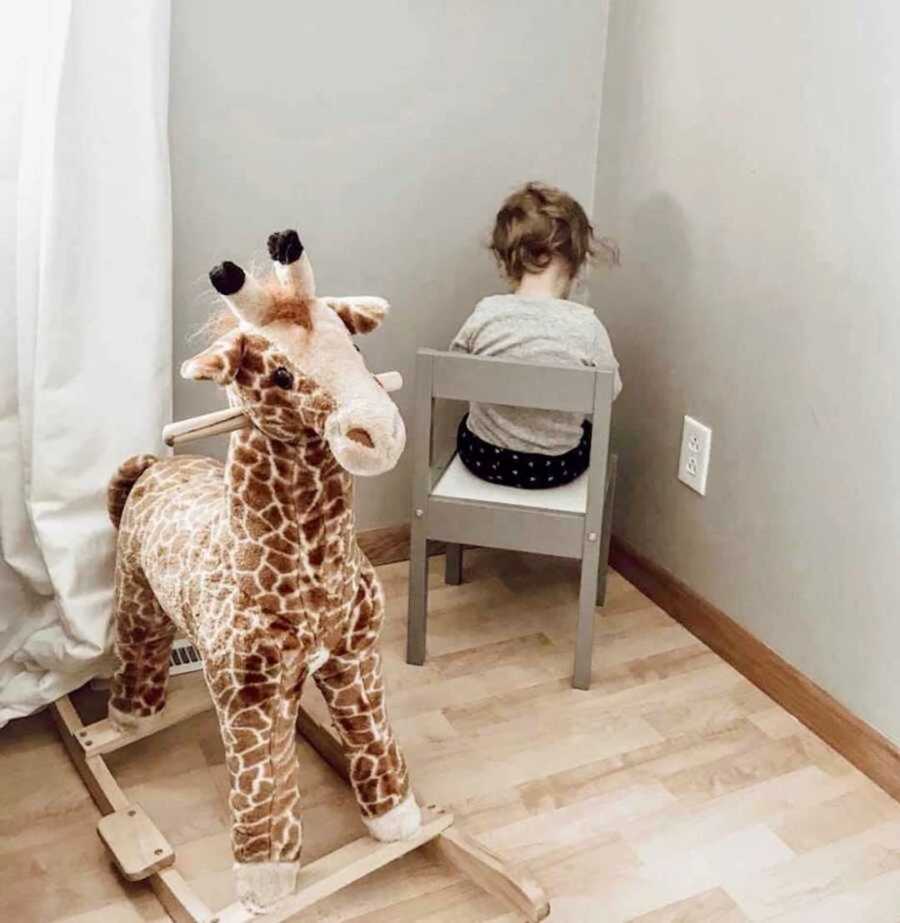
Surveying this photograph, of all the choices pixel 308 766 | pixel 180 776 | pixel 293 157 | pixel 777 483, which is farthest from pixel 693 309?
pixel 180 776

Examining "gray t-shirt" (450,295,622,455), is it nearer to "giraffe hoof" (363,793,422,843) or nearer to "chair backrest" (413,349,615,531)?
"chair backrest" (413,349,615,531)

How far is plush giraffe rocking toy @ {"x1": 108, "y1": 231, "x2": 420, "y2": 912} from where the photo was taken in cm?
111

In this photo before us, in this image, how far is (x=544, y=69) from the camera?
6.39 ft

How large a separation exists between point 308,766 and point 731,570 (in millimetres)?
747

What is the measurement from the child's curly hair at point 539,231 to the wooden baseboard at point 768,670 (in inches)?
22.8

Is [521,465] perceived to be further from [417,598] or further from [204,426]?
[204,426]

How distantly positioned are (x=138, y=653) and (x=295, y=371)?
0.58 meters

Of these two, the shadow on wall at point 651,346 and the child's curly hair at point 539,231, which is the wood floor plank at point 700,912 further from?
the child's curly hair at point 539,231

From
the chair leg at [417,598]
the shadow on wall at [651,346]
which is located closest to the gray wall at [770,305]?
the shadow on wall at [651,346]

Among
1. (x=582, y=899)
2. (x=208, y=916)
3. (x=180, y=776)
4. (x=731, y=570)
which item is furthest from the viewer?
(x=731, y=570)

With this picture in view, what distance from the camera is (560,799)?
1526mm

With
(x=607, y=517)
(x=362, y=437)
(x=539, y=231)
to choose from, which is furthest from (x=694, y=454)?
(x=362, y=437)

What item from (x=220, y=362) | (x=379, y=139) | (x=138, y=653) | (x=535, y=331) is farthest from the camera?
(x=379, y=139)

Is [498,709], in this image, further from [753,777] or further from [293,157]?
[293,157]
